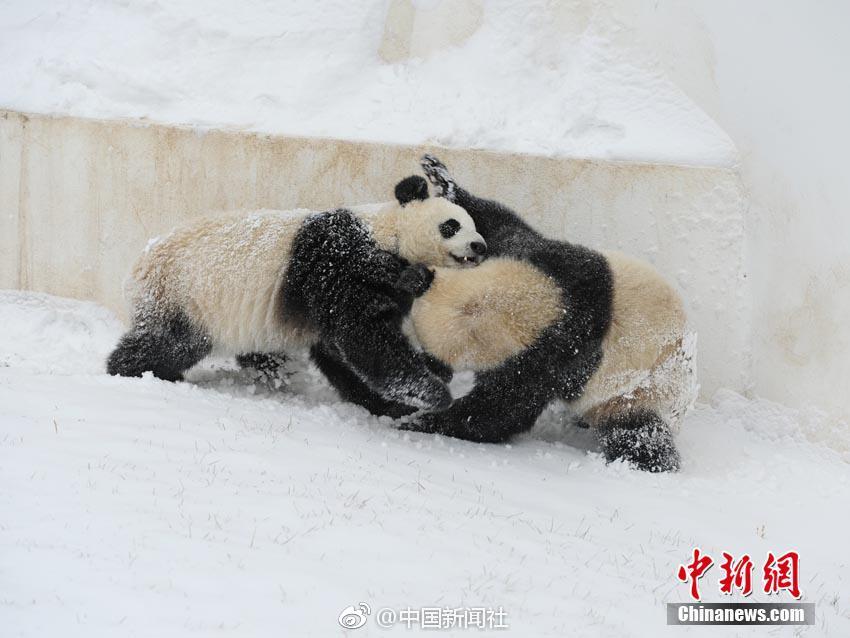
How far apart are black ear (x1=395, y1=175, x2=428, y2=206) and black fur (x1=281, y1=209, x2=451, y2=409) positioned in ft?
1.25

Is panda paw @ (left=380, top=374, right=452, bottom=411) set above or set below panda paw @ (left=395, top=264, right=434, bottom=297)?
below

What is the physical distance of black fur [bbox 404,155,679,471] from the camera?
603 centimetres

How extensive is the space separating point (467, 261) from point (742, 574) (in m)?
3.04

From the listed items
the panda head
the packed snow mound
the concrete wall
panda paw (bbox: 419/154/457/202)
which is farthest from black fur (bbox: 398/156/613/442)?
the packed snow mound

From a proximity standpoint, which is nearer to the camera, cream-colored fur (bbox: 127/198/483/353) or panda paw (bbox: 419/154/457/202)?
cream-colored fur (bbox: 127/198/483/353)

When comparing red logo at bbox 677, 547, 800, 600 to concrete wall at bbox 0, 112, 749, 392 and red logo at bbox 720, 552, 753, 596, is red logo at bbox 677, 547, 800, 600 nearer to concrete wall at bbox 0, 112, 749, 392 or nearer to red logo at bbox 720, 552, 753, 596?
red logo at bbox 720, 552, 753, 596

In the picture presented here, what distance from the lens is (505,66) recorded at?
8094 millimetres

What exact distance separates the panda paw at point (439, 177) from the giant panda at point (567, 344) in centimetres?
81

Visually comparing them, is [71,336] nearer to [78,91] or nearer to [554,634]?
[78,91]

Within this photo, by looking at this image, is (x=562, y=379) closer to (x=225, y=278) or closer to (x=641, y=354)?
(x=641, y=354)

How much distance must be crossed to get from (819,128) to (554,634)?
19.3 feet

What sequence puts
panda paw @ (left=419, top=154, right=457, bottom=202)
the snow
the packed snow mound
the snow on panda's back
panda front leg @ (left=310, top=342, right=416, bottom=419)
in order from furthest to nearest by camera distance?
the packed snow mound → panda paw @ (left=419, top=154, right=457, bottom=202) → panda front leg @ (left=310, top=342, right=416, bottom=419) → the snow on panda's back → the snow

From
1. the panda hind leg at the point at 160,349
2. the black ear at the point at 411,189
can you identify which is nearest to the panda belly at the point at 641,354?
the black ear at the point at 411,189

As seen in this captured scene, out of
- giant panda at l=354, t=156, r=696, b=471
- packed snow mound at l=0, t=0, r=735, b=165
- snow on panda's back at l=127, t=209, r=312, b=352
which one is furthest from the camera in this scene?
packed snow mound at l=0, t=0, r=735, b=165
